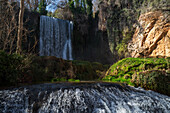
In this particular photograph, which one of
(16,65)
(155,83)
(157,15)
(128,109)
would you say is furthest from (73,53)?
(128,109)

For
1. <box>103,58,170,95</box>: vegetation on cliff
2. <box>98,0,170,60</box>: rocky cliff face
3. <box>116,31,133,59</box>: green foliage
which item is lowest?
<box>103,58,170,95</box>: vegetation on cliff

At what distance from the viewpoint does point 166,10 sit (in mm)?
12477

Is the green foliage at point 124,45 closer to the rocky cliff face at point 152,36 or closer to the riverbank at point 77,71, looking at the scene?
the rocky cliff face at point 152,36

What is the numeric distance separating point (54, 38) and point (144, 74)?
14.9 meters

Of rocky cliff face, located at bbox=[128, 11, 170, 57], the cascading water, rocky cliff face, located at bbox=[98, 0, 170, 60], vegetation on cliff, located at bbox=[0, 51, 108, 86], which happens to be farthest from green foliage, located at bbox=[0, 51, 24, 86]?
rocky cliff face, located at bbox=[98, 0, 170, 60]

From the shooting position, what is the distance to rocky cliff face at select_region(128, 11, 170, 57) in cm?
1202

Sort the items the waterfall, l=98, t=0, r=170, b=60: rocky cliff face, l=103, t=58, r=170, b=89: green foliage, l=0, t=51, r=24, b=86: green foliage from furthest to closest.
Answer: the waterfall → l=98, t=0, r=170, b=60: rocky cliff face → l=103, t=58, r=170, b=89: green foliage → l=0, t=51, r=24, b=86: green foliage

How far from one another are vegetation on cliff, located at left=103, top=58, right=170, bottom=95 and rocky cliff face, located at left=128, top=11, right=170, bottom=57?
207 inches

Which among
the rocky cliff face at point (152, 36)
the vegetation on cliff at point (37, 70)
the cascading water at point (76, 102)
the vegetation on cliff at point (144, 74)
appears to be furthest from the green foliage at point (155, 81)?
the rocky cliff face at point (152, 36)

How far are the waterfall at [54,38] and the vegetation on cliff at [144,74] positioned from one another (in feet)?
37.4

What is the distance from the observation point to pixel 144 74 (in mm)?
6004

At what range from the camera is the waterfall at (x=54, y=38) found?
58.2 ft

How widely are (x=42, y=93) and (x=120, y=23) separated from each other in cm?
1563

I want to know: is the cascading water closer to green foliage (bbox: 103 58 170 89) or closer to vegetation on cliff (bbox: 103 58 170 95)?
vegetation on cliff (bbox: 103 58 170 95)
